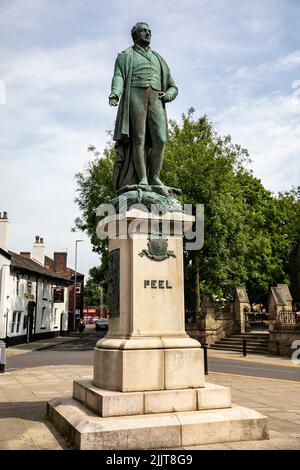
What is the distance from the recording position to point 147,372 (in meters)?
5.71

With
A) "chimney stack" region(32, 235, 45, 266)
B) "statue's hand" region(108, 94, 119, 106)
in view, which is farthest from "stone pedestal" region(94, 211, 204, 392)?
"chimney stack" region(32, 235, 45, 266)

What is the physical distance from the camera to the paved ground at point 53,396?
5391mm

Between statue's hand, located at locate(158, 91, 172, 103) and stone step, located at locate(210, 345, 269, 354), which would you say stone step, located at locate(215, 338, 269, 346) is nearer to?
stone step, located at locate(210, 345, 269, 354)

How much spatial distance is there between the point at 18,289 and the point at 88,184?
417 inches

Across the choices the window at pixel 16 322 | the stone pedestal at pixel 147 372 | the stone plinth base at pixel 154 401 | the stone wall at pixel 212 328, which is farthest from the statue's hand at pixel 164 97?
the window at pixel 16 322

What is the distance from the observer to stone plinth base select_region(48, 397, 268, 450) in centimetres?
486

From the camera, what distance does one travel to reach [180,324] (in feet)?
20.6

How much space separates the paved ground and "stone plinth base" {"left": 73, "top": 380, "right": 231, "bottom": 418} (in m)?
0.60

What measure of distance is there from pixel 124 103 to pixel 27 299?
3289 centimetres

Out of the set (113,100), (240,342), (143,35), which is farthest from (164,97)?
(240,342)

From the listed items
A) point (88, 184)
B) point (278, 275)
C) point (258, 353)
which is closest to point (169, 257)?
point (258, 353)

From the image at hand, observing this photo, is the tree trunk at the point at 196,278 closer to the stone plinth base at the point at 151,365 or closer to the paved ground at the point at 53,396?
the paved ground at the point at 53,396

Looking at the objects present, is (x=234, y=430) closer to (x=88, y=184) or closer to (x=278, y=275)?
(x=88, y=184)

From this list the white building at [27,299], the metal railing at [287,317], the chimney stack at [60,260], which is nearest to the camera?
the metal railing at [287,317]
